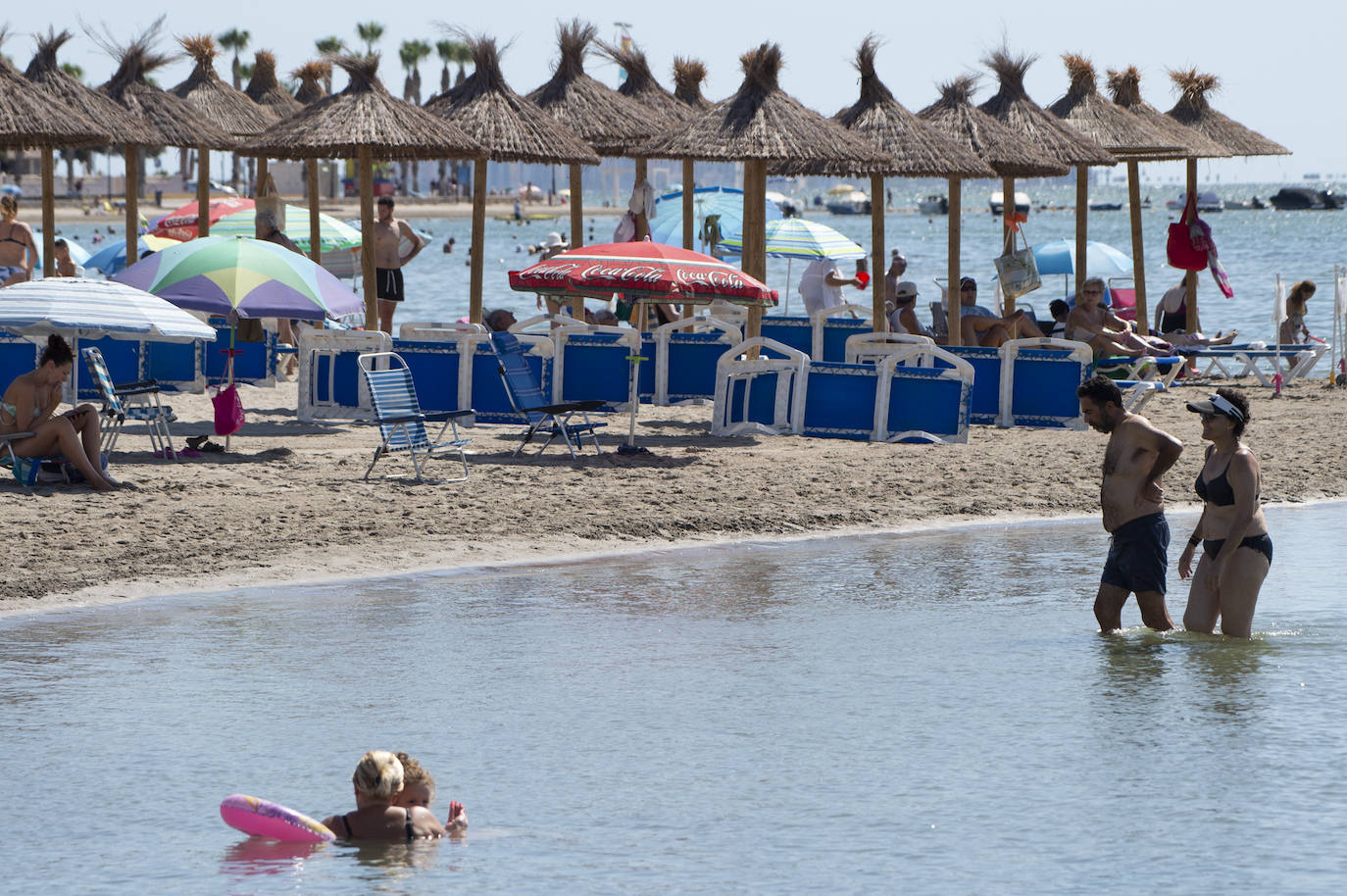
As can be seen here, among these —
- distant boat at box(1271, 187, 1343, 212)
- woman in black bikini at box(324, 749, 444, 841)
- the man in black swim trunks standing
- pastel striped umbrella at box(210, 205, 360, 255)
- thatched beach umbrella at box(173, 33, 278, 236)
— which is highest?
distant boat at box(1271, 187, 1343, 212)

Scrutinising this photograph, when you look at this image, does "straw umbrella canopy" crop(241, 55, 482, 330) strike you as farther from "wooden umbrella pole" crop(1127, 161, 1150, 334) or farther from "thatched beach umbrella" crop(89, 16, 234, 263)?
"wooden umbrella pole" crop(1127, 161, 1150, 334)

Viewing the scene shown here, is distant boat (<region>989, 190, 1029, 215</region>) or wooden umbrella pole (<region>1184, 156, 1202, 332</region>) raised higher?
distant boat (<region>989, 190, 1029, 215</region>)

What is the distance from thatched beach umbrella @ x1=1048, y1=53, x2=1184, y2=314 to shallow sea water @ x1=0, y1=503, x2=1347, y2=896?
10031 mm

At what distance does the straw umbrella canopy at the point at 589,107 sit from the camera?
19.2m

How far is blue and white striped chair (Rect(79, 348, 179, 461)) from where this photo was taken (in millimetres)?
11930

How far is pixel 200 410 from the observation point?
50.8 ft

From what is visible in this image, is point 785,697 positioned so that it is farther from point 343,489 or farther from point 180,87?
point 180,87

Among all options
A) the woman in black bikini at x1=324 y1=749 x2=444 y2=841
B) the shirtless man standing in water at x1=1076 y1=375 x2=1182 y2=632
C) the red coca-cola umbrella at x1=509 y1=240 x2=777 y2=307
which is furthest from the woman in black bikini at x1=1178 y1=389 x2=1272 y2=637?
the red coca-cola umbrella at x1=509 y1=240 x2=777 y2=307

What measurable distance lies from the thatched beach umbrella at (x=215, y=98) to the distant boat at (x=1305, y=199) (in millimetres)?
154120

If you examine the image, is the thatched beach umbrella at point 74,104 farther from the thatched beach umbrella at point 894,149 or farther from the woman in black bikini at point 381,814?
the woman in black bikini at point 381,814

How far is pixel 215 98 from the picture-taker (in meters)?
21.4

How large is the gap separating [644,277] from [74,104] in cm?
668

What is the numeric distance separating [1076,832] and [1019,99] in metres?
13.7

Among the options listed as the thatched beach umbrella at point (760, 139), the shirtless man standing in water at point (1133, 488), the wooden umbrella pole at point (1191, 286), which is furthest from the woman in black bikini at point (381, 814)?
the wooden umbrella pole at point (1191, 286)
